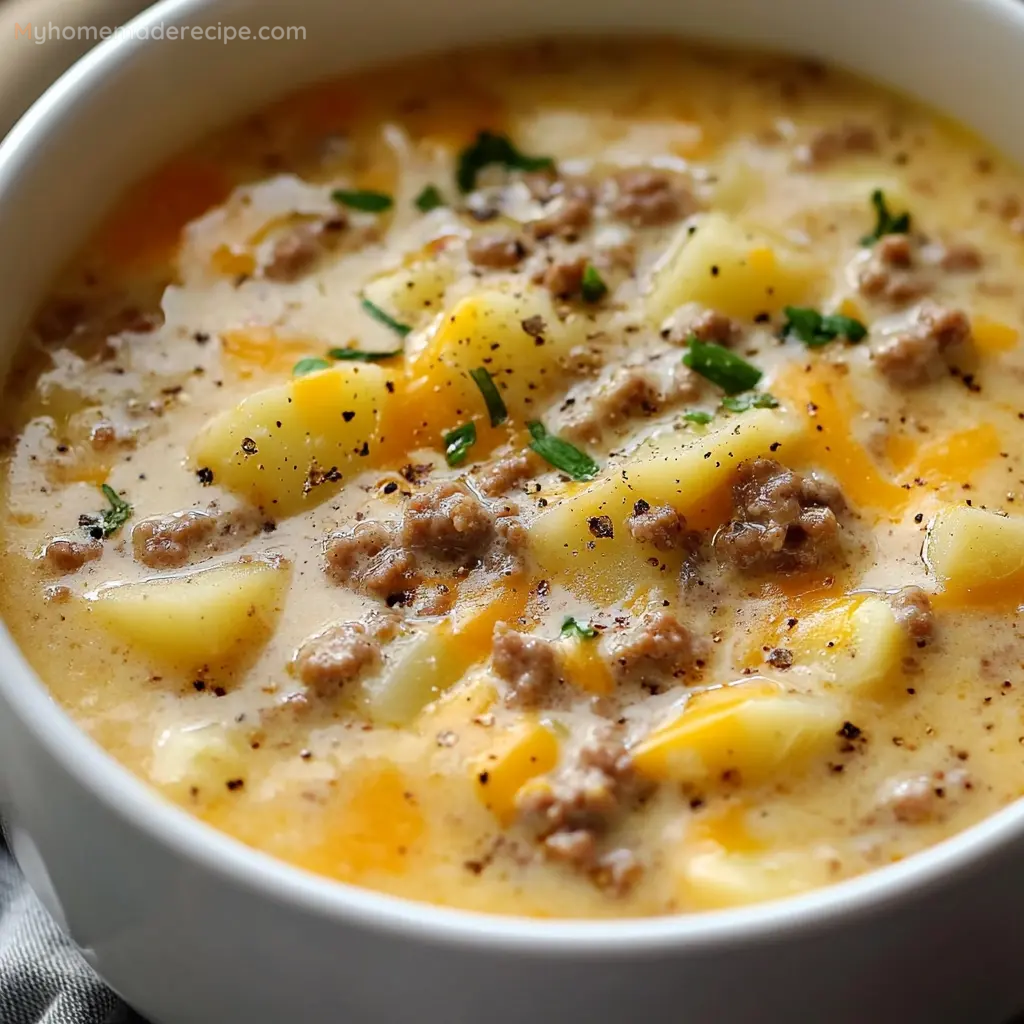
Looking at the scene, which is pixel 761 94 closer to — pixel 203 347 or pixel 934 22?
pixel 934 22

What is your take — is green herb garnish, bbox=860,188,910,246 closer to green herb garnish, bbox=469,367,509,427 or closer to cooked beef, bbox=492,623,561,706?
green herb garnish, bbox=469,367,509,427

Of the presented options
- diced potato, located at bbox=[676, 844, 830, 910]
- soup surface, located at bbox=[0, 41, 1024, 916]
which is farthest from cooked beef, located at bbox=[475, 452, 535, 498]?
diced potato, located at bbox=[676, 844, 830, 910]

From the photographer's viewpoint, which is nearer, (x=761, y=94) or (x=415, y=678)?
(x=415, y=678)

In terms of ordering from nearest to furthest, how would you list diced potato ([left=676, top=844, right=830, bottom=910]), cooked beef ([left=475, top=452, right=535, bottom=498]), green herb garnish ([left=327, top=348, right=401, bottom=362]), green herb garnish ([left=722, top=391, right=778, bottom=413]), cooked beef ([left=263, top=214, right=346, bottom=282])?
diced potato ([left=676, top=844, right=830, bottom=910])
cooked beef ([left=475, top=452, right=535, bottom=498])
green herb garnish ([left=722, top=391, right=778, bottom=413])
green herb garnish ([left=327, top=348, right=401, bottom=362])
cooked beef ([left=263, top=214, right=346, bottom=282])

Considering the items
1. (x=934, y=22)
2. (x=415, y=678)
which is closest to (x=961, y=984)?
(x=415, y=678)

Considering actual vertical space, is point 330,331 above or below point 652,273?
below

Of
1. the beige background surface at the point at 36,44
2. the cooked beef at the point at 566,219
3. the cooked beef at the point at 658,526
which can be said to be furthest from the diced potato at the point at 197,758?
the beige background surface at the point at 36,44

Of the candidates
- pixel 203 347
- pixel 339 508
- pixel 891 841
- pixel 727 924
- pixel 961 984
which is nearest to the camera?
pixel 727 924
